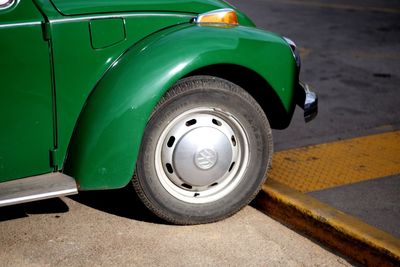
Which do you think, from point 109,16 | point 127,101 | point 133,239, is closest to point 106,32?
point 109,16

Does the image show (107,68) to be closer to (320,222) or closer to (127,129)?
(127,129)

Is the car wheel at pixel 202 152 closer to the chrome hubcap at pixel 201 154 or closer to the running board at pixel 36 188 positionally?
the chrome hubcap at pixel 201 154

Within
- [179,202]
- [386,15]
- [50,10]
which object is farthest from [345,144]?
[386,15]

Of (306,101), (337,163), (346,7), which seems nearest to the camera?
(306,101)

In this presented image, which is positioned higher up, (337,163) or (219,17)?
(219,17)

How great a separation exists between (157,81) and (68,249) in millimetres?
966

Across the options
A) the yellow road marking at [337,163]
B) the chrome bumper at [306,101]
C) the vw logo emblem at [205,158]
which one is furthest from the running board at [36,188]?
the chrome bumper at [306,101]

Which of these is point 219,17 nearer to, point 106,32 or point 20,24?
point 106,32

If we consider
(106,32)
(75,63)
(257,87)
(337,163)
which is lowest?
(337,163)

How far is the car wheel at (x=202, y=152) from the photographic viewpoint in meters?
3.38

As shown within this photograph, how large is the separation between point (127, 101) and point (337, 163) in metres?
1.71

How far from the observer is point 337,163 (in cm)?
429

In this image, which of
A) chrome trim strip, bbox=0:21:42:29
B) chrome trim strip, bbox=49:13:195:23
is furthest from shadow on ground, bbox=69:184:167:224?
chrome trim strip, bbox=0:21:42:29

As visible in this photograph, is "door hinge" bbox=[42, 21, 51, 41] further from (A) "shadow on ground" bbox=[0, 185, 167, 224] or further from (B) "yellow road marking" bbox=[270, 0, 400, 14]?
(B) "yellow road marking" bbox=[270, 0, 400, 14]
